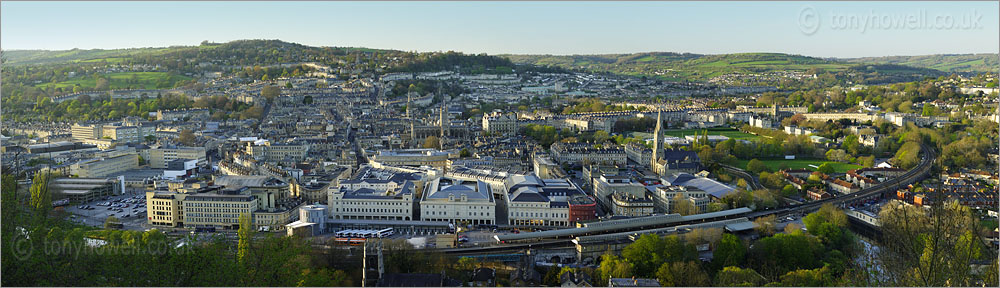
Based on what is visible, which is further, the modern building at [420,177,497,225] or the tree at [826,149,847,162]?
the tree at [826,149,847,162]

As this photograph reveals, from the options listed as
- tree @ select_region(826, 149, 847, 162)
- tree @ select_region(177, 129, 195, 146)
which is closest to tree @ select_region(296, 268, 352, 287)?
tree @ select_region(177, 129, 195, 146)

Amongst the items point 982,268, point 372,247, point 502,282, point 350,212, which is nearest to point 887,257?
point 982,268

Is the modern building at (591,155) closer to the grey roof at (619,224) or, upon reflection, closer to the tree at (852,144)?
the grey roof at (619,224)

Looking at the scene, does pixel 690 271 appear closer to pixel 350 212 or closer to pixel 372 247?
pixel 372 247

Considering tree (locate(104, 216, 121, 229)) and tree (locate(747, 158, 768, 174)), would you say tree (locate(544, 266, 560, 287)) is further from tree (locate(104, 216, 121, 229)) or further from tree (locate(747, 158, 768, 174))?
tree (locate(747, 158, 768, 174))

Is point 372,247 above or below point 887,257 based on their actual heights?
below

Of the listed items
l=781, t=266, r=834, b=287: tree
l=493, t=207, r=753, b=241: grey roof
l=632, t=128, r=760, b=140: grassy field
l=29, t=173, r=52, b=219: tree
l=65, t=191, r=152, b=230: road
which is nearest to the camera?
l=781, t=266, r=834, b=287: tree

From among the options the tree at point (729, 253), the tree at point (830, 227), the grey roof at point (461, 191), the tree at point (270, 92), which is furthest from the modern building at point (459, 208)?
the tree at point (270, 92)
